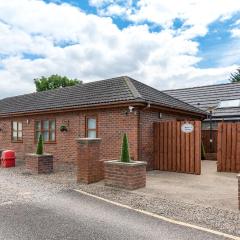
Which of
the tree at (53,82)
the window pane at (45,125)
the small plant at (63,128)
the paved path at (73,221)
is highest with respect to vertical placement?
the tree at (53,82)

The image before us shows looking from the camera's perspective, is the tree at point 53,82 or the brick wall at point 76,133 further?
the tree at point 53,82

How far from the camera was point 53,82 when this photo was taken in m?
51.7

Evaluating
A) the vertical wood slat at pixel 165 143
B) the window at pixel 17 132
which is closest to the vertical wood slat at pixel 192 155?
the vertical wood slat at pixel 165 143

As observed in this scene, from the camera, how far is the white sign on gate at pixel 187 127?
507 inches

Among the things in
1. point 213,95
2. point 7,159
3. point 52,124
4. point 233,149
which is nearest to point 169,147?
point 233,149

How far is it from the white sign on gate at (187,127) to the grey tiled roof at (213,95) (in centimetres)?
826

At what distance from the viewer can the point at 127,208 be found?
297 inches

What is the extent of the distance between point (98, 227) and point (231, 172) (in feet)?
27.9

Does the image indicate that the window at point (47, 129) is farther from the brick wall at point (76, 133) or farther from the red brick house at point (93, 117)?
the brick wall at point (76, 133)

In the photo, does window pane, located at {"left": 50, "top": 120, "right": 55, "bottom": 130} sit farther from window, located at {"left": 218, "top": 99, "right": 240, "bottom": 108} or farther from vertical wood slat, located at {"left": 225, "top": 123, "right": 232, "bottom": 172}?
window, located at {"left": 218, "top": 99, "right": 240, "bottom": 108}

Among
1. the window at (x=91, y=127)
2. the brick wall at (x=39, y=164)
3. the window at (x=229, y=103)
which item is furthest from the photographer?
the window at (x=229, y=103)

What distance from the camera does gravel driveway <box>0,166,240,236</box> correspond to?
650 centimetres

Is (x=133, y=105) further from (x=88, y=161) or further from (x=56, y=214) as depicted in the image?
(x=56, y=214)

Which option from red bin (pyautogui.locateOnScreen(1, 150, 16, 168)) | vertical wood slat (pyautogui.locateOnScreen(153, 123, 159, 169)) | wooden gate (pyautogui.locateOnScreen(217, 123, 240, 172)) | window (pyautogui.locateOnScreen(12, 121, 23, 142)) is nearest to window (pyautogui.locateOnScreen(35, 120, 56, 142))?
window (pyautogui.locateOnScreen(12, 121, 23, 142))
